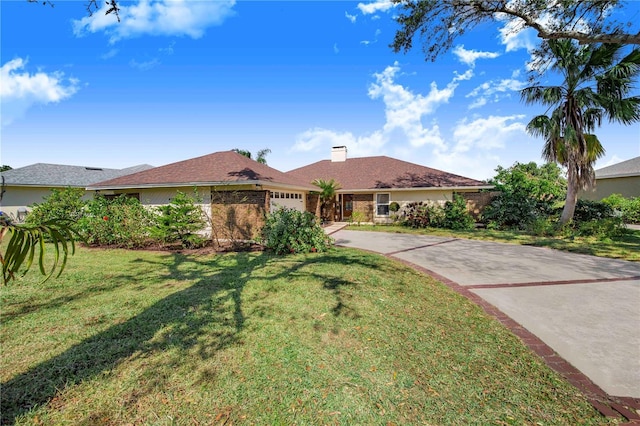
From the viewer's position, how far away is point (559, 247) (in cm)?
1009

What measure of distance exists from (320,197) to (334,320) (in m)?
16.1

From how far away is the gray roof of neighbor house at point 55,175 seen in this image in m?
18.8

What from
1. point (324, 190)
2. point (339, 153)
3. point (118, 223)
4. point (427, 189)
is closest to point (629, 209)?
point (427, 189)

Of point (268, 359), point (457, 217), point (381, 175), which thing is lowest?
point (268, 359)

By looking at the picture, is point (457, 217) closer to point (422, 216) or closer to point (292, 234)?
point (422, 216)

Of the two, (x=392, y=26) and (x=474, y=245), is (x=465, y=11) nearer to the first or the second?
(x=392, y=26)

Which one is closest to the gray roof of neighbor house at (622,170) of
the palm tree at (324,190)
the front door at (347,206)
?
the front door at (347,206)

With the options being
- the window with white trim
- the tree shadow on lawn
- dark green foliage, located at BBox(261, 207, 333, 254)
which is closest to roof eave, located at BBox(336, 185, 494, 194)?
the window with white trim

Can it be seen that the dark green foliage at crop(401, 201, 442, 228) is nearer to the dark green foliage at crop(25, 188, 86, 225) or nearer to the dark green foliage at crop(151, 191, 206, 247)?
the dark green foliage at crop(151, 191, 206, 247)

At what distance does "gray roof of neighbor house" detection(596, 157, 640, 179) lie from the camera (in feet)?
63.9

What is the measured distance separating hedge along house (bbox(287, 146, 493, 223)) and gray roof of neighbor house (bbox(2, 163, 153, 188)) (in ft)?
56.4

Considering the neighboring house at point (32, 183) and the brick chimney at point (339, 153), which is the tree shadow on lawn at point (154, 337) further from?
the brick chimney at point (339, 153)

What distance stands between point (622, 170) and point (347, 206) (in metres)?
20.6

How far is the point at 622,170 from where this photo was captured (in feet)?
67.5
